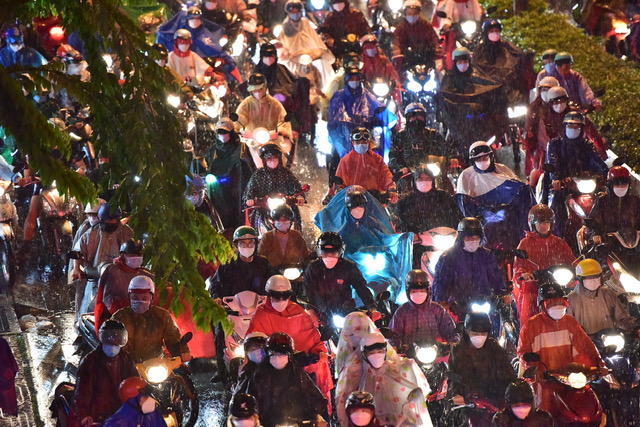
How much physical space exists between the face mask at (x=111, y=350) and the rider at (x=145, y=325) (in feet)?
2.99

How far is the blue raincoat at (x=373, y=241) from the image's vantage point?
50.7 feet

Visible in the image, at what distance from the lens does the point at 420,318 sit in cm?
1364

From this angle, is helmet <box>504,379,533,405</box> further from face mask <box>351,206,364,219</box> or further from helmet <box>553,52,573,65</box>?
helmet <box>553,52,573,65</box>

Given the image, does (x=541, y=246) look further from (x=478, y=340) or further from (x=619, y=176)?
(x=478, y=340)

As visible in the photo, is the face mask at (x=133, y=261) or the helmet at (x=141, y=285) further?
the face mask at (x=133, y=261)

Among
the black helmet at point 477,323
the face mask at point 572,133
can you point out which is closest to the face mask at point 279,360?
the black helmet at point 477,323

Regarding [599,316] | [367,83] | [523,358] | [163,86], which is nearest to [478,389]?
[523,358]

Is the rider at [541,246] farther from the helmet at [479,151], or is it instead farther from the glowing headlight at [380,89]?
the glowing headlight at [380,89]

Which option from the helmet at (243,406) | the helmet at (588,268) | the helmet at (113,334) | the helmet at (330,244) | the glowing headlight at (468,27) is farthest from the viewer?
the glowing headlight at (468,27)

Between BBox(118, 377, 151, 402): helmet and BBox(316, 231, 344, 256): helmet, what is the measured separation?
341 centimetres

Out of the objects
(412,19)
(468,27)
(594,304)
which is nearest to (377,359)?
(594,304)

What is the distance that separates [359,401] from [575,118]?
288 inches

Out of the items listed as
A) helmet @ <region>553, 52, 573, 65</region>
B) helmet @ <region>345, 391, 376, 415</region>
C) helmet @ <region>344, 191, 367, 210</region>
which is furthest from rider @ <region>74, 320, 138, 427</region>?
helmet @ <region>553, 52, 573, 65</region>

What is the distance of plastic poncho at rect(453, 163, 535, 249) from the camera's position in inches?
646
